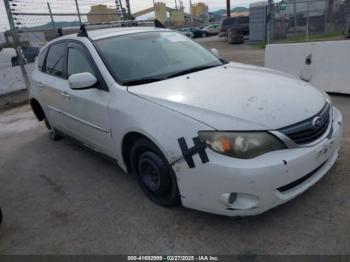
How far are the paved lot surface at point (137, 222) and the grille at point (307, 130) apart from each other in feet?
2.32

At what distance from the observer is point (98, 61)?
3.34 meters

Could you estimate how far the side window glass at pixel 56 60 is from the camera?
422 centimetres

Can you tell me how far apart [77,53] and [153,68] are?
1.06 m

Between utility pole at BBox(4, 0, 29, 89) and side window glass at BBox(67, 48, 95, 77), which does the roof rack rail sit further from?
utility pole at BBox(4, 0, 29, 89)

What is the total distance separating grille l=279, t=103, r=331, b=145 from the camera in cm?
240

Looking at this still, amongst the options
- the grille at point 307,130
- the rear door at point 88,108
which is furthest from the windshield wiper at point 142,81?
the grille at point 307,130

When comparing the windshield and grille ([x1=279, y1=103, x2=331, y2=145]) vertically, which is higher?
the windshield

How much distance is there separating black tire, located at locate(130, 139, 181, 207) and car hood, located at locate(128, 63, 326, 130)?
0.47 m

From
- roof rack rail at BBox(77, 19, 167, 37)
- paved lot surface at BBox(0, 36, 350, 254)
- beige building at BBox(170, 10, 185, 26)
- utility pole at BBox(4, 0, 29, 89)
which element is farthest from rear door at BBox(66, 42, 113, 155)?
beige building at BBox(170, 10, 185, 26)

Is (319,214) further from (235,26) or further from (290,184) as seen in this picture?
(235,26)

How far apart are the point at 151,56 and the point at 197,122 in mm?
1418

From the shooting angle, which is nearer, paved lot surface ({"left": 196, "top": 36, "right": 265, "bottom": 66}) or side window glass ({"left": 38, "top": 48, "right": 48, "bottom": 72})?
side window glass ({"left": 38, "top": 48, "right": 48, "bottom": 72})

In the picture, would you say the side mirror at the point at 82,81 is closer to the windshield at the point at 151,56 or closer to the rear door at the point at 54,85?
the windshield at the point at 151,56

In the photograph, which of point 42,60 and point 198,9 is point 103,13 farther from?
point 198,9
